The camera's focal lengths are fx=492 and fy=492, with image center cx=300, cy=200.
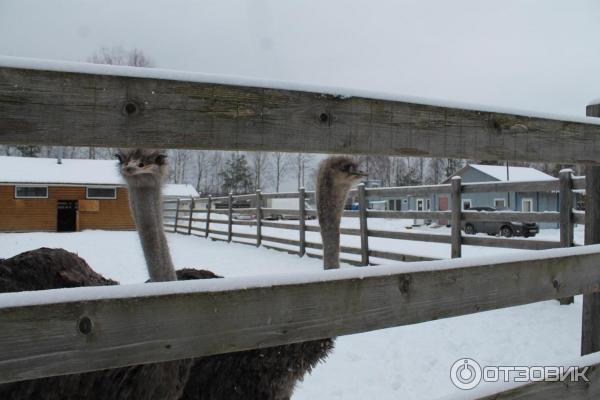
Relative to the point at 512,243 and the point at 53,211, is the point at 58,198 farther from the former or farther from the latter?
the point at 512,243

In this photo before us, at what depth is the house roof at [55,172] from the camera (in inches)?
863

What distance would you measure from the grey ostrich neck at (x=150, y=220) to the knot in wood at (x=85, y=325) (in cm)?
108

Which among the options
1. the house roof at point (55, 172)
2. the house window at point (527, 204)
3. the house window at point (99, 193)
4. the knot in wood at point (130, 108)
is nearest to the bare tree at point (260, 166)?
the house roof at point (55, 172)

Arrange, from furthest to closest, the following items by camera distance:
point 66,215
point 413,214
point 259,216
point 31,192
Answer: point 66,215, point 31,192, point 259,216, point 413,214

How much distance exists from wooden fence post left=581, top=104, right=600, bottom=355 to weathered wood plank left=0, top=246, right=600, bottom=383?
1.09 m

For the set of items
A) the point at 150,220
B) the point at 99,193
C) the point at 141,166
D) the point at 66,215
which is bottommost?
the point at 66,215

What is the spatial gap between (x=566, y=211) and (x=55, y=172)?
22877mm

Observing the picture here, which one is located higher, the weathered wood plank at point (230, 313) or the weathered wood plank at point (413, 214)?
the weathered wood plank at point (230, 313)

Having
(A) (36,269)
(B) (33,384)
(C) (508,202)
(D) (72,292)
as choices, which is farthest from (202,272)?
(C) (508,202)

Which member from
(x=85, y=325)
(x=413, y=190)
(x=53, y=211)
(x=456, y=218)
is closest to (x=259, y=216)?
(x=413, y=190)

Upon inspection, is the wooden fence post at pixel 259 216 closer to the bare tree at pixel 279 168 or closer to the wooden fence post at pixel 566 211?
the wooden fence post at pixel 566 211

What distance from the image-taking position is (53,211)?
73.2ft

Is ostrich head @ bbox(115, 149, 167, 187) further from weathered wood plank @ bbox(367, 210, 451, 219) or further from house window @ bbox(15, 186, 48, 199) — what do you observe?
house window @ bbox(15, 186, 48, 199)

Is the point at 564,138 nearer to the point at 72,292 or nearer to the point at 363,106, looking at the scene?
the point at 363,106
